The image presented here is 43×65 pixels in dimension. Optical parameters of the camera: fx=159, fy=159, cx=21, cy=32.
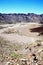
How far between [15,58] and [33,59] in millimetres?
1639

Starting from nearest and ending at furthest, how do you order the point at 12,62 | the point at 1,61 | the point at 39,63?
1. the point at 39,63
2. the point at 12,62
3. the point at 1,61

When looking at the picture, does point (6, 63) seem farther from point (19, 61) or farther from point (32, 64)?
point (32, 64)

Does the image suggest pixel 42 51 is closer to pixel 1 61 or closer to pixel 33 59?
pixel 33 59

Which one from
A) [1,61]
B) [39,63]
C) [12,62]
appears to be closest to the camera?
[39,63]

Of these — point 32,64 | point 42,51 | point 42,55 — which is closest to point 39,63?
point 32,64

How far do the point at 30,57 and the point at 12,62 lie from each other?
1706mm

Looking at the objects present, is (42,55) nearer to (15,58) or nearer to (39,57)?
(39,57)

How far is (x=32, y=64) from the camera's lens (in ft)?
38.4

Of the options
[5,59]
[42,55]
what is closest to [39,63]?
[42,55]

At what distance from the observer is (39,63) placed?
11.5m

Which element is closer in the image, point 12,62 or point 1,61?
point 12,62

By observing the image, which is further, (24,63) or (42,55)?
(42,55)

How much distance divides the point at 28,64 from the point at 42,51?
2.55 metres

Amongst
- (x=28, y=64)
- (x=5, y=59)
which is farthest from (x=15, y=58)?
(x=28, y=64)
